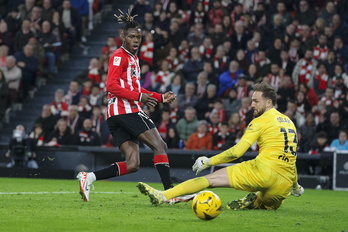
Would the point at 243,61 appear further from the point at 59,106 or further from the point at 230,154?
the point at 230,154

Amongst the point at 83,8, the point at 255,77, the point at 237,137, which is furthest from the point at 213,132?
the point at 83,8

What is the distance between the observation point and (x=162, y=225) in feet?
24.4

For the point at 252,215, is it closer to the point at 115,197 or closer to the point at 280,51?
the point at 115,197

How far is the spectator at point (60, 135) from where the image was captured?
19891 millimetres

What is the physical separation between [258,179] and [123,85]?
244 cm

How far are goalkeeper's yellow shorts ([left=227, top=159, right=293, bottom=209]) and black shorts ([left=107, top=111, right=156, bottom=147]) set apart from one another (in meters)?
1.71

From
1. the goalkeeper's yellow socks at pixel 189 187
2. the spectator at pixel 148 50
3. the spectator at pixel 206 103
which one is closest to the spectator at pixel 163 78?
the spectator at pixel 148 50

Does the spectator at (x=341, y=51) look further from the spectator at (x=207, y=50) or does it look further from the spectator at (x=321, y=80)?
the spectator at (x=207, y=50)

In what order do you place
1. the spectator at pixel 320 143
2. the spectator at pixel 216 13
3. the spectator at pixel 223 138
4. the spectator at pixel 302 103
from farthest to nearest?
the spectator at pixel 216 13, the spectator at pixel 302 103, the spectator at pixel 223 138, the spectator at pixel 320 143

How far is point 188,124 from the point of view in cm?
1923

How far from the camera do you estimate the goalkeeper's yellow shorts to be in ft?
29.0

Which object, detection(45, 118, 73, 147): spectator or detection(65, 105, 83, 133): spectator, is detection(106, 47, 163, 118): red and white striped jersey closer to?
detection(45, 118, 73, 147): spectator

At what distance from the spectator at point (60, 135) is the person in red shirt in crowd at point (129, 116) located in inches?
376

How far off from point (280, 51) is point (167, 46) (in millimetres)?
3300
